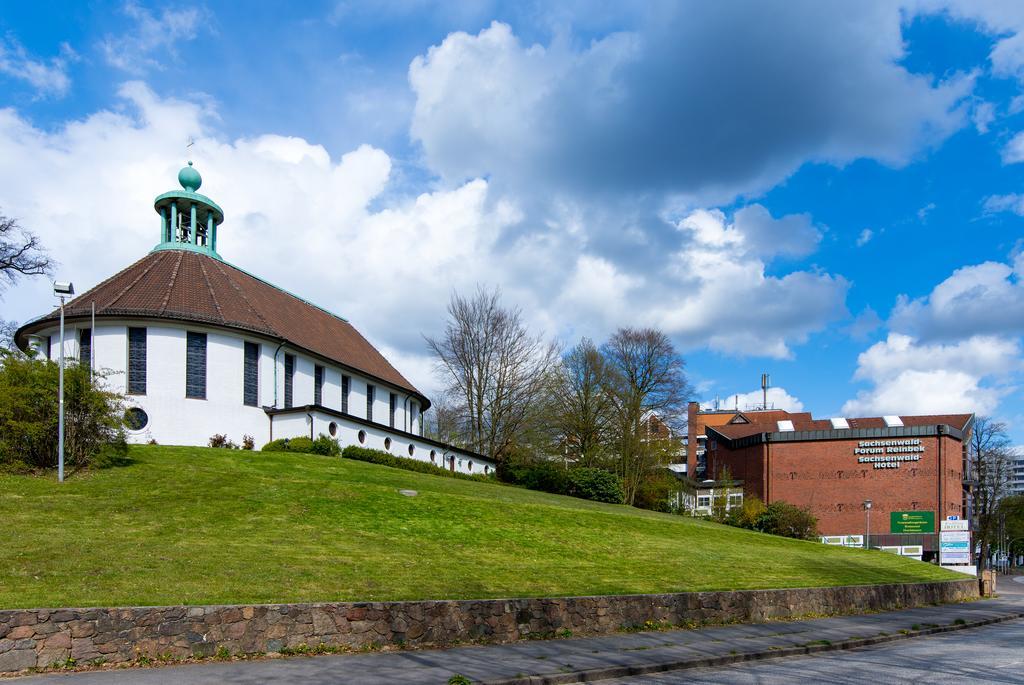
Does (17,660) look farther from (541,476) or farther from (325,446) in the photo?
(541,476)

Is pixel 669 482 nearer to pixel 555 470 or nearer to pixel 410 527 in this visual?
pixel 555 470

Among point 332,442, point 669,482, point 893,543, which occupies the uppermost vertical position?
point 332,442

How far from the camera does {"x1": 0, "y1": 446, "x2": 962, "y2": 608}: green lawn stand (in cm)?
1419

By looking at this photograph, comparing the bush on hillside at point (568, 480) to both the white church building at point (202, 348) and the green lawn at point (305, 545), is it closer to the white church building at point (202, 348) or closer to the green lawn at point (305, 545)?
the white church building at point (202, 348)

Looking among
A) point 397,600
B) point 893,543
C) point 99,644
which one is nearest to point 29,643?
point 99,644

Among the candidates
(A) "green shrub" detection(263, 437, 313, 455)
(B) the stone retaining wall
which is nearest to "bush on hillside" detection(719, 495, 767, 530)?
(A) "green shrub" detection(263, 437, 313, 455)

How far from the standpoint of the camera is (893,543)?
67938 millimetres

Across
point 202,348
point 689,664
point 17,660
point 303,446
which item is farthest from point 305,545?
point 202,348

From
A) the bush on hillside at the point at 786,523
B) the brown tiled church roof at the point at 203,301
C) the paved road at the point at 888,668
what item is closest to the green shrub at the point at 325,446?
the brown tiled church roof at the point at 203,301

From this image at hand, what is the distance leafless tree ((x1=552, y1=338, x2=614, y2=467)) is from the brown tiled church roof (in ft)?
47.2

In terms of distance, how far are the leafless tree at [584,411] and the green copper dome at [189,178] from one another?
27.6 meters

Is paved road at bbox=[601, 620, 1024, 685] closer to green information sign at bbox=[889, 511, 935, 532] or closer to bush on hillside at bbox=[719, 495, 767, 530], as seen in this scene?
bush on hillside at bbox=[719, 495, 767, 530]

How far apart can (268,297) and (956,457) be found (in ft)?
203

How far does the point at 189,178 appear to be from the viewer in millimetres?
42906
